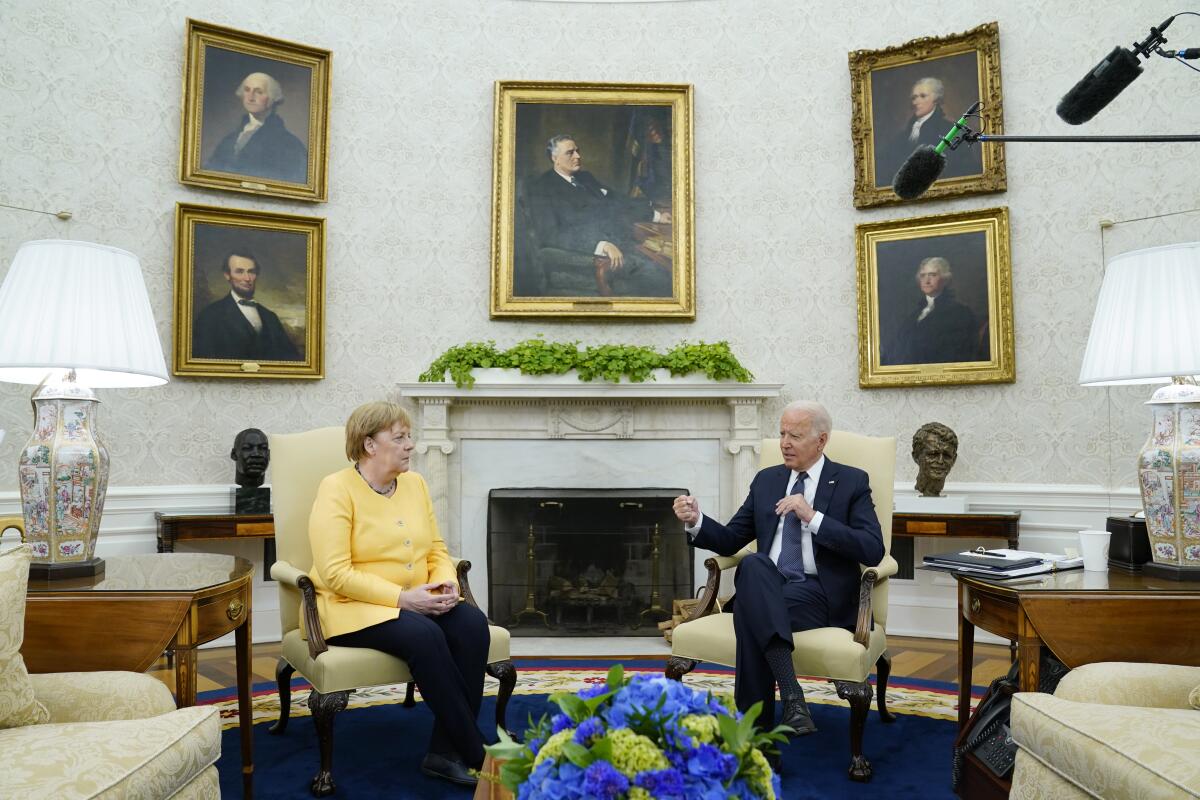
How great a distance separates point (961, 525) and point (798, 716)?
2459 millimetres

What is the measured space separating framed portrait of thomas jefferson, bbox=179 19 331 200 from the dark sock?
4.22 meters

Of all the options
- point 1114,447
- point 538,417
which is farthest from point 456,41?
point 1114,447

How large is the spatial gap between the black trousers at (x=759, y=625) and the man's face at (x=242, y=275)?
3787 millimetres

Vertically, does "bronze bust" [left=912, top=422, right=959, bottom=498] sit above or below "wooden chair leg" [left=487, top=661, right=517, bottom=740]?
above

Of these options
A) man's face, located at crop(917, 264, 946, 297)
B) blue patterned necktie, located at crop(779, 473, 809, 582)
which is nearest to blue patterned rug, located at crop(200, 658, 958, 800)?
blue patterned necktie, located at crop(779, 473, 809, 582)

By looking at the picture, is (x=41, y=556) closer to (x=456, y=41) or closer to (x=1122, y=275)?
(x=1122, y=275)

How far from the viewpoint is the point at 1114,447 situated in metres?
4.93

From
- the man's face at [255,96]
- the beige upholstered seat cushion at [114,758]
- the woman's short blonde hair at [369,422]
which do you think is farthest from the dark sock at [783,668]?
the man's face at [255,96]

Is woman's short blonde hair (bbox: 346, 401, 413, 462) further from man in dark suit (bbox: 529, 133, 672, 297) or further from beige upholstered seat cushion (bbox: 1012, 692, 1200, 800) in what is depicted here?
man in dark suit (bbox: 529, 133, 672, 297)

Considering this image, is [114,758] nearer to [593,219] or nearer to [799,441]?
[799,441]

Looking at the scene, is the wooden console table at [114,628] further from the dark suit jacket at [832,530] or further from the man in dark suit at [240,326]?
the man in dark suit at [240,326]

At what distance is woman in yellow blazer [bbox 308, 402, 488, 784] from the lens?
9.27 ft

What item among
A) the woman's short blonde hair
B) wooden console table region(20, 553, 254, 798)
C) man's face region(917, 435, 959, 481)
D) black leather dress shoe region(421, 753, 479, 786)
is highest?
the woman's short blonde hair

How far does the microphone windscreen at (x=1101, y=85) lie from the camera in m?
2.25
